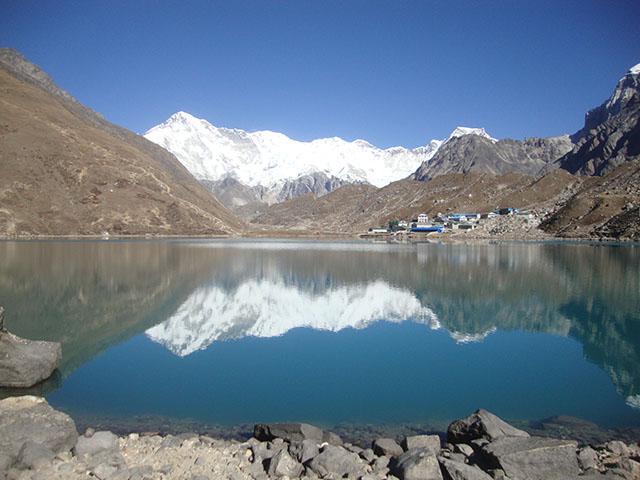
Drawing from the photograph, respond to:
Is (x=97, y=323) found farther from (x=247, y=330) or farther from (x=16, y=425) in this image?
(x=16, y=425)

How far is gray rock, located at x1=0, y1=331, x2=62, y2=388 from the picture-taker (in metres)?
17.4

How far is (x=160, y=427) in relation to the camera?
47.2ft

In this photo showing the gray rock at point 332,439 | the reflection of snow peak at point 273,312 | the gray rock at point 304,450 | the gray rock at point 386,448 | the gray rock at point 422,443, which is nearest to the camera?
the gray rock at point 304,450

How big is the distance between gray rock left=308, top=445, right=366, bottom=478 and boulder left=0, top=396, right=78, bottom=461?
576 centimetres

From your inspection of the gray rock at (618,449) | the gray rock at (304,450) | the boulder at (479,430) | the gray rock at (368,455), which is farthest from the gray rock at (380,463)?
the gray rock at (618,449)

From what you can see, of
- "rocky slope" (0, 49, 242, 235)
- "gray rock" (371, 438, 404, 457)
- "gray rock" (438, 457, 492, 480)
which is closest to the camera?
"gray rock" (438, 457, 492, 480)

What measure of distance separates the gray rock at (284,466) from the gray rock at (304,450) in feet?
0.68

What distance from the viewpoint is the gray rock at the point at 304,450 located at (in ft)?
37.3

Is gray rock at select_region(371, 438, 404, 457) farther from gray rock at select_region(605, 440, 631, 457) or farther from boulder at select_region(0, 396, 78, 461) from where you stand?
boulder at select_region(0, 396, 78, 461)

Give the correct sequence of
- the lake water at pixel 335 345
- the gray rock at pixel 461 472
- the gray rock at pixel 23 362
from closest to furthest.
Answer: the gray rock at pixel 461 472, the lake water at pixel 335 345, the gray rock at pixel 23 362

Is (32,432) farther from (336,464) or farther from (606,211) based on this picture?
(606,211)

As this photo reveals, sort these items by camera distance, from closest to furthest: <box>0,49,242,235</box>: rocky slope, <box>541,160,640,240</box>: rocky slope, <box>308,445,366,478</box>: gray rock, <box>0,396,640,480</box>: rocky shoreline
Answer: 1. <box>0,396,640,480</box>: rocky shoreline
2. <box>308,445,366,478</box>: gray rock
3. <box>541,160,640,240</box>: rocky slope
4. <box>0,49,242,235</box>: rocky slope

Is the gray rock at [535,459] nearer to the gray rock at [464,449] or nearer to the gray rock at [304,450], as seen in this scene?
the gray rock at [464,449]

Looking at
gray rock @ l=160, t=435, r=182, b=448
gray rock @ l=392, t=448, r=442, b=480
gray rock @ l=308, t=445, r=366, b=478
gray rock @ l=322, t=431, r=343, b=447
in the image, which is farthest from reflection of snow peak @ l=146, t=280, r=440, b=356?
gray rock @ l=392, t=448, r=442, b=480
